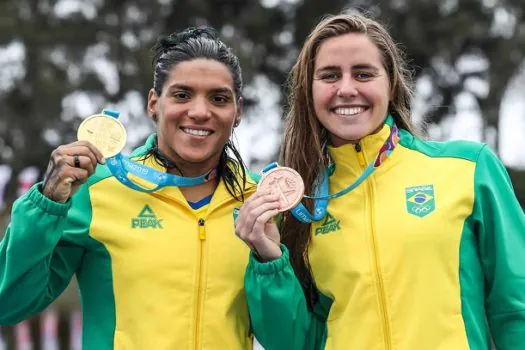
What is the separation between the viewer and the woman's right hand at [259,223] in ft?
11.1

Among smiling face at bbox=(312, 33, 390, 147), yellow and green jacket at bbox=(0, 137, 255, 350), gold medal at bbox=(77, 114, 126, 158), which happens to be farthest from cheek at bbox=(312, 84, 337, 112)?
gold medal at bbox=(77, 114, 126, 158)

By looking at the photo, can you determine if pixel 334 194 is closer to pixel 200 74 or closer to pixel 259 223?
pixel 259 223

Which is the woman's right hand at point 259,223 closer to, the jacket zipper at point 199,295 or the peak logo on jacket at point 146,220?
the jacket zipper at point 199,295

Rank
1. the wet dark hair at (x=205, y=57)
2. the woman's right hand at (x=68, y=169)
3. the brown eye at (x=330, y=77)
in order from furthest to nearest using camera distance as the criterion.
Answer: the wet dark hair at (x=205, y=57) → the brown eye at (x=330, y=77) → the woman's right hand at (x=68, y=169)

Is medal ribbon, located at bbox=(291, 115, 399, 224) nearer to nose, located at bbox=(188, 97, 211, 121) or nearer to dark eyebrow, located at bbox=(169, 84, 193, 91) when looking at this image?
nose, located at bbox=(188, 97, 211, 121)

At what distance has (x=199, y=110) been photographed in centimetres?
Result: 365

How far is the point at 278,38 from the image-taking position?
1692 centimetres

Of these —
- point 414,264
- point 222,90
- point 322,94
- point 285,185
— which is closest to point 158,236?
point 285,185

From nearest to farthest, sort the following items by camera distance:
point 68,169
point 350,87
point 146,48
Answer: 1. point 68,169
2. point 350,87
3. point 146,48

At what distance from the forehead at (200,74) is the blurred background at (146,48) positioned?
1162cm

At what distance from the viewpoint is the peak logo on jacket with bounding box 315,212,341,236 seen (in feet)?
12.0

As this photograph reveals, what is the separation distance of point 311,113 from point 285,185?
49 centimetres

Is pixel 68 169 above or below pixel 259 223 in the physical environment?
above

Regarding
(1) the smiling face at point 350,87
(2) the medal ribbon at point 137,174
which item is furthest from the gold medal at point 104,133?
(1) the smiling face at point 350,87
